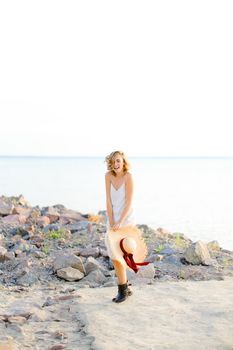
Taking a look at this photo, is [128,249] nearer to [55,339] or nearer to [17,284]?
[55,339]

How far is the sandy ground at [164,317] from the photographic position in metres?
7.25

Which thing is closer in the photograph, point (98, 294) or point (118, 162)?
point (118, 162)

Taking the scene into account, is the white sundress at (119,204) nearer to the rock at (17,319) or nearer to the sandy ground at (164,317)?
the sandy ground at (164,317)

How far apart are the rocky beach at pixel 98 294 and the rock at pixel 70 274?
2 centimetres

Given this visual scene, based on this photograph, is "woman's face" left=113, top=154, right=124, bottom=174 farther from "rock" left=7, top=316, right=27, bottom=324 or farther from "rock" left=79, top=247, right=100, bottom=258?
"rock" left=79, top=247, right=100, bottom=258

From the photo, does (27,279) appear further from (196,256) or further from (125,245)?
(196,256)

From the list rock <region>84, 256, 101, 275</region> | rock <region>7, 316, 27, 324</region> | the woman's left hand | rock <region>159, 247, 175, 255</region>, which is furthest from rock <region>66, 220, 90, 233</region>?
rock <region>7, 316, 27, 324</region>

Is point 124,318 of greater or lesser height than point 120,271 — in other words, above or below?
below

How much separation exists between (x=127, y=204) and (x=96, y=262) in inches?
97.2

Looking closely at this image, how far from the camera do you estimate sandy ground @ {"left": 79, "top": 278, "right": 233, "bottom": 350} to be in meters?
7.25

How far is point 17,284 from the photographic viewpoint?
406 inches

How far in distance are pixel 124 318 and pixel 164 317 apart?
523 mm

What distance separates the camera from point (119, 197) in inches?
349

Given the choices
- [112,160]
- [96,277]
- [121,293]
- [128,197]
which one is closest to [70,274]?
[96,277]
